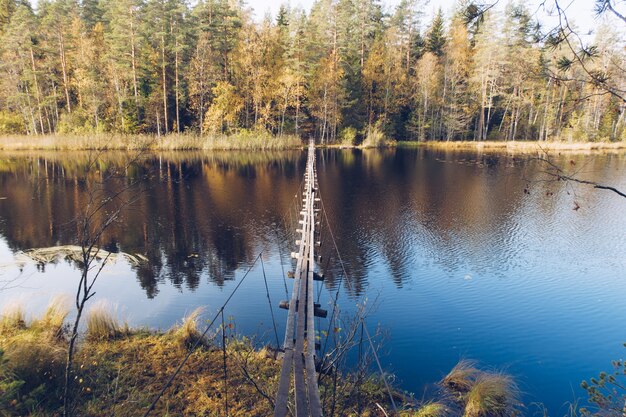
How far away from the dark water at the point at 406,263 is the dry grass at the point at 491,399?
66 cm

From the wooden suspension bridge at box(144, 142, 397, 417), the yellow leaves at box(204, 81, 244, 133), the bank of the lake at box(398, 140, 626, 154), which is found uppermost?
the yellow leaves at box(204, 81, 244, 133)

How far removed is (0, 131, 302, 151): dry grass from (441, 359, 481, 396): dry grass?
Result: 96.6 feet

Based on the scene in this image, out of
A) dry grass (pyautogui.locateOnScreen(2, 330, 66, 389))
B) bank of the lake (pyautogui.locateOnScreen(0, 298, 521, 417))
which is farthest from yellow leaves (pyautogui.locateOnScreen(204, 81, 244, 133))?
dry grass (pyautogui.locateOnScreen(2, 330, 66, 389))

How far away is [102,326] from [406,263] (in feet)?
24.9

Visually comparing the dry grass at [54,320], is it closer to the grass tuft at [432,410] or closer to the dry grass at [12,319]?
the dry grass at [12,319]

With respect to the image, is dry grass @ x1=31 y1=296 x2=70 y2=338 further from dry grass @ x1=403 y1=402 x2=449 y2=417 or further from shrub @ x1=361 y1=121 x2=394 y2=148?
shrub @ x1=361 y1=121 x2=394 y2=148

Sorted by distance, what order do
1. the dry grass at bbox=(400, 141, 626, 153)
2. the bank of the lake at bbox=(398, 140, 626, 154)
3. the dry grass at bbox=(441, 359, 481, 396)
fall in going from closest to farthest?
the dry grass at bbox=(441, 359, 481, 396) → the bank of the lake at bbox=(398, 140, 626, 154) → the dry grass at bbox=(400, 141, 626, 153)

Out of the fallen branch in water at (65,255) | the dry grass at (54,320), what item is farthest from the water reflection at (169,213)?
the dry grass at (54,320)

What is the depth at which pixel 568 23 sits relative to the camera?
9.56 ft

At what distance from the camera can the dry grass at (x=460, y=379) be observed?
566cm

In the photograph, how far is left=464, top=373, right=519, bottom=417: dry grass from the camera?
505 centimetres

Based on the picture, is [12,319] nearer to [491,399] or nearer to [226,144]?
[491,399]

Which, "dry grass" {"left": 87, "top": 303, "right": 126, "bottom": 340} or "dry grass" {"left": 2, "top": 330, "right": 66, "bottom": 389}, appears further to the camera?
"dry grass" {"left": 87, "top": 303, "right": 126, "bottom": 340}

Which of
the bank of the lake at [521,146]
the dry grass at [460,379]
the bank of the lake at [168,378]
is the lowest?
the dry grass at [460,379]
